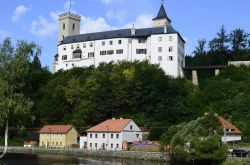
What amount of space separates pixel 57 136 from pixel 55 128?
1890 millimetres

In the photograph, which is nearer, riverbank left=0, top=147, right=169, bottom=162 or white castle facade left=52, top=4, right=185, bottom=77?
riverbank left=0, top=147, right=169, bottom=162

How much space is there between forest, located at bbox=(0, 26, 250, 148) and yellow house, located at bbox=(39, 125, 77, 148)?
8.97 feet

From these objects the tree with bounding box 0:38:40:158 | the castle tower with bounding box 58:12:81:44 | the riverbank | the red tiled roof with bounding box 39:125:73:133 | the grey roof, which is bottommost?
the riverbank

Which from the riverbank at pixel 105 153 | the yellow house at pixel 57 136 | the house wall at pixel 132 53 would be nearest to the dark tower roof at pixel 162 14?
the house wall at pixel 132 53

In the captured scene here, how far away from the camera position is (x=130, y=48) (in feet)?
324

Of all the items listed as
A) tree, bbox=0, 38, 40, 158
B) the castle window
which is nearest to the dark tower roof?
the castle window

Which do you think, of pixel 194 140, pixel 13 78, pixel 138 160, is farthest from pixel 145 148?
pixel 13 78

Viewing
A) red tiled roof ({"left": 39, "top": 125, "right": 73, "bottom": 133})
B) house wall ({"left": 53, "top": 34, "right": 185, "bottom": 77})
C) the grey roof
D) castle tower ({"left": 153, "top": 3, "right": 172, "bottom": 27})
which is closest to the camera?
red tiled roof ({"left": 39, "top": 125, "right": 73, "bottom": 133})

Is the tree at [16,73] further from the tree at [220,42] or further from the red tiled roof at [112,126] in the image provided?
the tree at [220,42]

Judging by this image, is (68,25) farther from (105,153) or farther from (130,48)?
(105,153)

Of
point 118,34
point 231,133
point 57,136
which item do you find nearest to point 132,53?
point 118,34

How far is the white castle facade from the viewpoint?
93875mm

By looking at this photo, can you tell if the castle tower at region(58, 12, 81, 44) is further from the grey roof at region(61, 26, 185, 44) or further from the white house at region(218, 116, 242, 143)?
the white house at region(218, 116, 242, 143)

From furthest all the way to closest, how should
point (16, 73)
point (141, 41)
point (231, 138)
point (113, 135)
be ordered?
1. point (141, 41)
2. point (113, 135)
3. point (231, 138)
4. point (16, 73)
